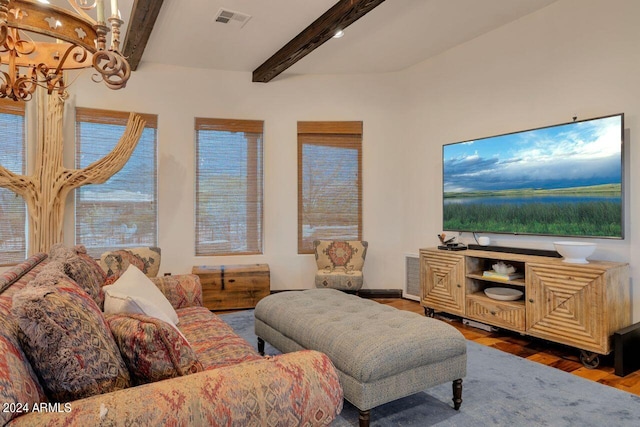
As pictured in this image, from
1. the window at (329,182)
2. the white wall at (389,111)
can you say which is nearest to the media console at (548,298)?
the white wall at (389,111)

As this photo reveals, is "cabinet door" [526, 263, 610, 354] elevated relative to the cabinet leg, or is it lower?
elevated

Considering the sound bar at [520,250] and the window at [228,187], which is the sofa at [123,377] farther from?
the window at [228,187]

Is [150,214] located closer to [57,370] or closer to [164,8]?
[164,8]

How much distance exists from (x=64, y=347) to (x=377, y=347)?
53.6 inches

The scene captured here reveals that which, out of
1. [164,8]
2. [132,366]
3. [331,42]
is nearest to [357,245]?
[331,42]

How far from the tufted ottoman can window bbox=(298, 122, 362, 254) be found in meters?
2.39

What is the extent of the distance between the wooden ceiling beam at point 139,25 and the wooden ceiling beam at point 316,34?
130 cm

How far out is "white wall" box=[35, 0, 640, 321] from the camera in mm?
3410

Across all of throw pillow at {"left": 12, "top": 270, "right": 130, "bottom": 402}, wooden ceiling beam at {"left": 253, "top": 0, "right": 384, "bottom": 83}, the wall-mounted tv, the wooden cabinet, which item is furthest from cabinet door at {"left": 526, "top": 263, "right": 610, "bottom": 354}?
throw pillow at {"left": 12, "top": 270, "right": 130, "bottom": 402}

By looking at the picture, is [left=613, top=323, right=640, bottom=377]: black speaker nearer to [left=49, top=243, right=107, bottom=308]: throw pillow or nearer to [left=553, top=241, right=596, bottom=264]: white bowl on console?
[left=553, top=241, right=596, bottom=264]: white bowl on console

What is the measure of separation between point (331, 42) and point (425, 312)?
10.0 feet

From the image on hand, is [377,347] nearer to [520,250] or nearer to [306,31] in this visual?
[520,250]

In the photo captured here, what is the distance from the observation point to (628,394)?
2.35 m

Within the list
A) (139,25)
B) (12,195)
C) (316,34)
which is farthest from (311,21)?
(12,195)
